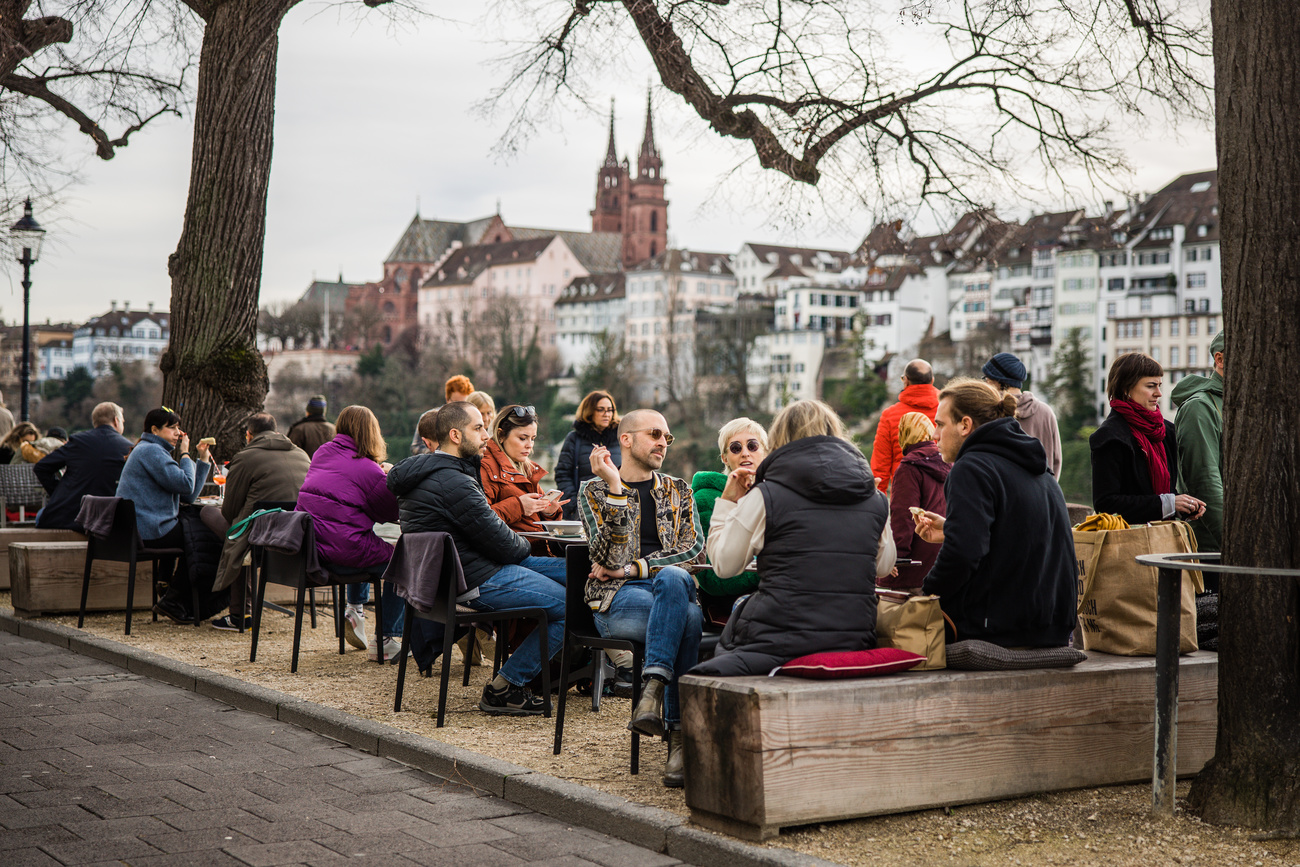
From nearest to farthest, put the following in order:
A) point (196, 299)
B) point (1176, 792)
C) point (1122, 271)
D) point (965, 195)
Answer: point (1176, 792), point (196, 299), point (965, 195), point (1122, 271)

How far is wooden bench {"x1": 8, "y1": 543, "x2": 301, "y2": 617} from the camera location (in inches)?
407

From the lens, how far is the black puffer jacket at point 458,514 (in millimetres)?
6715

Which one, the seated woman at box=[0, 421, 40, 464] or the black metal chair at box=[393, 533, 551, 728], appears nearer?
the black metal chair at box=[393, 533, 551, 728]

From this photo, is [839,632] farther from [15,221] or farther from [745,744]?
[15,221]

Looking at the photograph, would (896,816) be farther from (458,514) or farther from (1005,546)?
(458,514)

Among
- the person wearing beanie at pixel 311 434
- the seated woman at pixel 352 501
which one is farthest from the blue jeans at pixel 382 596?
the person wearing beanie at pixel 311 434

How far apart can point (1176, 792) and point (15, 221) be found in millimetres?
18531

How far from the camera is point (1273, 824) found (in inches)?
180

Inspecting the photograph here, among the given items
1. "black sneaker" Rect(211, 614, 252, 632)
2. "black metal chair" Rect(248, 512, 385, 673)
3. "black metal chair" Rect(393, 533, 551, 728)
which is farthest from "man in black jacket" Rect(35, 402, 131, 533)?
"black metal chair" Rect(393, 533, 551, 728)

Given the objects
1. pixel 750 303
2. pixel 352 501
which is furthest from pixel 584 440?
pixel 750 303

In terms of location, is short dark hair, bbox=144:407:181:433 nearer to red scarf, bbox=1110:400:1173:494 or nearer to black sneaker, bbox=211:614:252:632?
black sneaker, bbox=211:614:252:632

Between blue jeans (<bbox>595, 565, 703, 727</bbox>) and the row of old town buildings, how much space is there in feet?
171

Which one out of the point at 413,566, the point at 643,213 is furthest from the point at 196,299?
the point at 643,213

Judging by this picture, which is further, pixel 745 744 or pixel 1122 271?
pixel 1122 271
